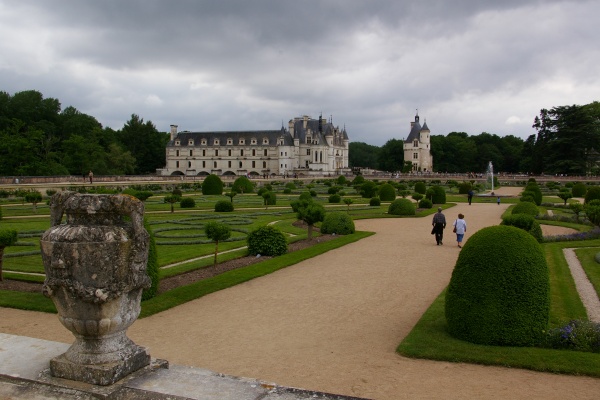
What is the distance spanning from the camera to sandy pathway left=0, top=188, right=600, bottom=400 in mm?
6145

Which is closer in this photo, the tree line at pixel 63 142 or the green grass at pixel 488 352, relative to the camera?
the green grass at pixel 488 352

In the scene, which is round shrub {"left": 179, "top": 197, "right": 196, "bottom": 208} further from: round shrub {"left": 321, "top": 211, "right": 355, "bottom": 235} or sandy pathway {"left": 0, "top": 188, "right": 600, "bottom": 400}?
sandy pathway {"left": 0, "top": 188, "right": 600, "bottom": 400}

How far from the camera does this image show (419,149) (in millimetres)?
101625

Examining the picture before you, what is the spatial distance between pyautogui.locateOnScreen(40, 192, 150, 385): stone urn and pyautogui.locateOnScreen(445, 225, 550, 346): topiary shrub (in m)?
5.02

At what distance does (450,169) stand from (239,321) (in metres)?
99.6

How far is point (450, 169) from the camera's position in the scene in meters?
103

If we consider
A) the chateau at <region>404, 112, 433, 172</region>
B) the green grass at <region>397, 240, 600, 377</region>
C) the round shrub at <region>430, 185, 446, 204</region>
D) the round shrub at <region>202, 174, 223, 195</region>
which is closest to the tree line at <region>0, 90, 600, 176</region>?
the chateau at <region>404, 112, 433, 172</region>

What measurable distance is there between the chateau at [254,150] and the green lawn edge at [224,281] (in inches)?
3142

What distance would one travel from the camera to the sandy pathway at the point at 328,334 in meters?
6.14

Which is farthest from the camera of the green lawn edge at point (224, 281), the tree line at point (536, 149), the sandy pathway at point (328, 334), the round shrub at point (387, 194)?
the tree line at point (536, 149)

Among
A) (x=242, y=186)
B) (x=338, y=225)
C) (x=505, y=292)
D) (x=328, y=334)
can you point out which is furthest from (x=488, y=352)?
(x=242, y=186)

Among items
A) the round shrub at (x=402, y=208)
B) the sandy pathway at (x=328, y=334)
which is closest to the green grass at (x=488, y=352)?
the sandy pathway at (x=328, y=334)

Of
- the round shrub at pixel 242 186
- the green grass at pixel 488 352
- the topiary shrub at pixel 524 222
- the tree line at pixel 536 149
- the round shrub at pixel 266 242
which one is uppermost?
the tree line at pixel 536 149

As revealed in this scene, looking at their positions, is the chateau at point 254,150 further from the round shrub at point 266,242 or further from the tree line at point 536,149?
the round shrub at point 266,242
